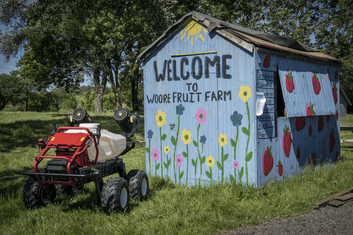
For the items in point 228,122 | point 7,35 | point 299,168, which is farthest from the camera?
point 7,35

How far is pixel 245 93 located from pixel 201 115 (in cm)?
117

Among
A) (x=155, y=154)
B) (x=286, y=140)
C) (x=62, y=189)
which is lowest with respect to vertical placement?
(x=62, y=189)

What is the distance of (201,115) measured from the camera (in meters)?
7.49

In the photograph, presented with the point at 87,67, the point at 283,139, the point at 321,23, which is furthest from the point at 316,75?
the point at 321,23

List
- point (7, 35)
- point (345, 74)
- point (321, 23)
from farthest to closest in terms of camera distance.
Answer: point (345, 74)
point (321, 23)
point (7, 35)

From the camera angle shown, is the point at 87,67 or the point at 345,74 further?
the point at 345,74

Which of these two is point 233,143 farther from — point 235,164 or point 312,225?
point 312,225

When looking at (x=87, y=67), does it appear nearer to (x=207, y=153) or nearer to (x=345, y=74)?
(x=207, y=153)

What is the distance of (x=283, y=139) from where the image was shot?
753 cm

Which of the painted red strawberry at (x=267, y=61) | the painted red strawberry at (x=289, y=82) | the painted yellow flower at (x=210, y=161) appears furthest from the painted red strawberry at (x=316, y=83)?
the painted yellow flower at (x=210, y=161)

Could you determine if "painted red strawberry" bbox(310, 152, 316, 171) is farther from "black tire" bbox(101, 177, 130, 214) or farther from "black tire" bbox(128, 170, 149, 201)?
"black tire" bbox(101, 177, 130, 214)

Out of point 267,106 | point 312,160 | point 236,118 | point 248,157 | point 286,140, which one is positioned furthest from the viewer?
point 312,160

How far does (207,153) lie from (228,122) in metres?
0.88

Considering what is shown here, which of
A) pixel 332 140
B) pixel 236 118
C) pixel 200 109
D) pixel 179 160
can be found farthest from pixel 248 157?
pixel 332 140
